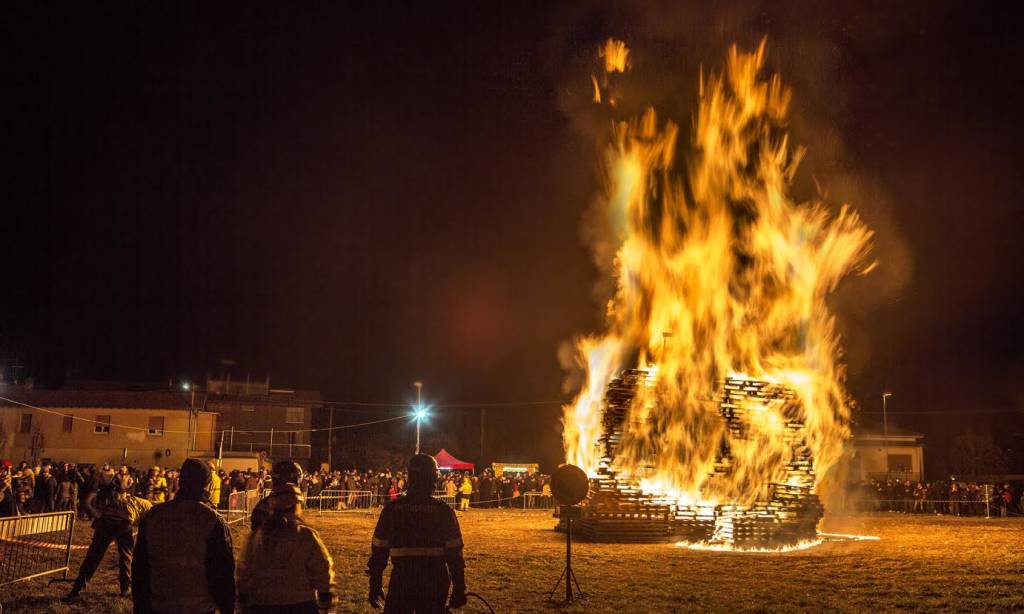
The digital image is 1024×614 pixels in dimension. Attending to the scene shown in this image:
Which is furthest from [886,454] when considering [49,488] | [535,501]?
[49,488]

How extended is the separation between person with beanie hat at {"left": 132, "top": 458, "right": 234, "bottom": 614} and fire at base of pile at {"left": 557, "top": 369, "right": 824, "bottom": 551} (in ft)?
52.5

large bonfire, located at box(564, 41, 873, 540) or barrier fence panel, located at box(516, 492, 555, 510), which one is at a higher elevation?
large bonfire, located at box(564, 41, 873, 540)

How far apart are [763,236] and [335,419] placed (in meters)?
66.0

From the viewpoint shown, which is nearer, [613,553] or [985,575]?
[985,575]

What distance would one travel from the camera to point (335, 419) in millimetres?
81938

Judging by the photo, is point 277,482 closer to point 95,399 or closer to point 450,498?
point 450,498

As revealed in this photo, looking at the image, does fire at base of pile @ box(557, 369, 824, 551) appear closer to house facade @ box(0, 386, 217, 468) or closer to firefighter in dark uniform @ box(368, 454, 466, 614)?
firefighter in dark uniform @ box(368, 454, 466, 614)

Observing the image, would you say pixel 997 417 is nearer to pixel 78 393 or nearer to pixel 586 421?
pixel 586 421

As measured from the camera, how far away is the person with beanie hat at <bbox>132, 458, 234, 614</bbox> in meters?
5.83

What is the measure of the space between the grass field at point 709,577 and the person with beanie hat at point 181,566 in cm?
555

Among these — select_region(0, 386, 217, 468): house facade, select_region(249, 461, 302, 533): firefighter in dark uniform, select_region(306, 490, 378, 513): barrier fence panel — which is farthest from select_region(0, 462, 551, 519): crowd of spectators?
select_region(0, 386, 217, 468): house facade

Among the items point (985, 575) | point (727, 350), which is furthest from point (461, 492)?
point (985, 575)

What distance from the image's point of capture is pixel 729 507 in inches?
802

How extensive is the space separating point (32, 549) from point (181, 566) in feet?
45.2
